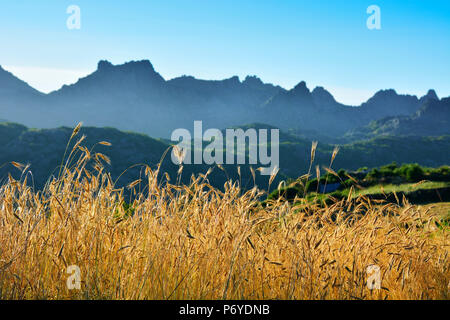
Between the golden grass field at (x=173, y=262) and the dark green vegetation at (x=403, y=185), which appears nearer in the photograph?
the golden grass field at (x=173, y=262)

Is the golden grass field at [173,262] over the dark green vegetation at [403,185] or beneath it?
over

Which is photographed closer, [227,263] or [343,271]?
[227,263]

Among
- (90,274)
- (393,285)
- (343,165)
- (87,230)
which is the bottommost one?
(343,165)

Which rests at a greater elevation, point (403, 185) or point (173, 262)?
point (173, 262)

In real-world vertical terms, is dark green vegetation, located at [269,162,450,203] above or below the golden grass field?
below

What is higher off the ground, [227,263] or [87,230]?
[87,230]

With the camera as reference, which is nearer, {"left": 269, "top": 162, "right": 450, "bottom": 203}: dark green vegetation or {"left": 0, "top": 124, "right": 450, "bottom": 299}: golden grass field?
{"left": 0, "top": 124, "right": 450, "bottom": 299}: golden grass field

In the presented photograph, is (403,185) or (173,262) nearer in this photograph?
(173,262)
